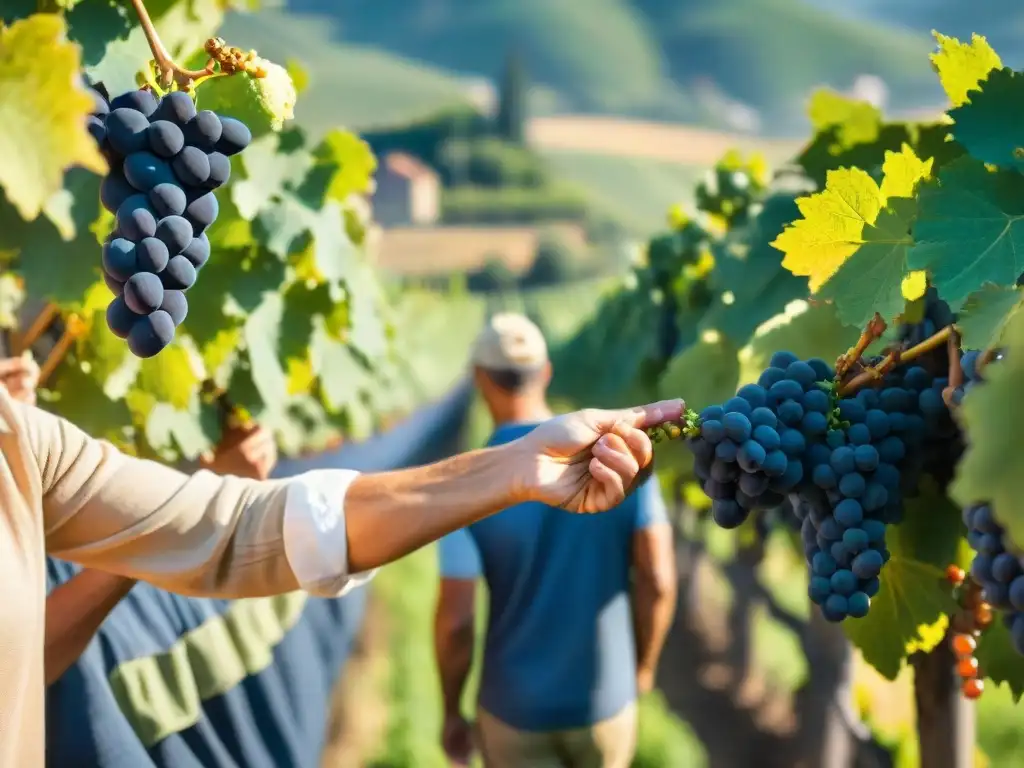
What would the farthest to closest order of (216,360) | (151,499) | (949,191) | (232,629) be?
(232,629), (216,360), (151,499), (949,191)

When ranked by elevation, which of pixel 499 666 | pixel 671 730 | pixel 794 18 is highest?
pixel 794 18

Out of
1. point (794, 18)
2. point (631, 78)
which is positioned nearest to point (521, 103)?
point (631, 78)

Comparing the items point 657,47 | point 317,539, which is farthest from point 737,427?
point 657,47

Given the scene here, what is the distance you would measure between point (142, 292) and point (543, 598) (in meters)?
1.74

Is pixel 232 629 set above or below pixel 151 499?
below

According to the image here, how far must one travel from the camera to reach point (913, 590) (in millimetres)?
1673

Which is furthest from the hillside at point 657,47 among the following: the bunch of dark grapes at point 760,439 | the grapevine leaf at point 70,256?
the bunch of dark grapes at point 760,439

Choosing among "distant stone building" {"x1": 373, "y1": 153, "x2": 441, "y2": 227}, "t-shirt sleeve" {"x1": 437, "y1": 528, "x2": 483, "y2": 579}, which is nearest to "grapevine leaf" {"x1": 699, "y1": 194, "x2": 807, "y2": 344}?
"t-shirt sleeve" {"x1": 437, "y1": 528, "x2": 483, "y2": 579}

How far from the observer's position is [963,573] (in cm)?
173

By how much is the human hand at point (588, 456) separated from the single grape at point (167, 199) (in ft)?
1.82

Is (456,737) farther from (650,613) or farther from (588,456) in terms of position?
(588,456)

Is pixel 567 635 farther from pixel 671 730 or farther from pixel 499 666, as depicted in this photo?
pixel 671 730

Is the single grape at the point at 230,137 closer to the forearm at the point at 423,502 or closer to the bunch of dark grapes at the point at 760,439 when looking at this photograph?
the forearm at the point at 423,502

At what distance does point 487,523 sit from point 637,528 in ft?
1.29
